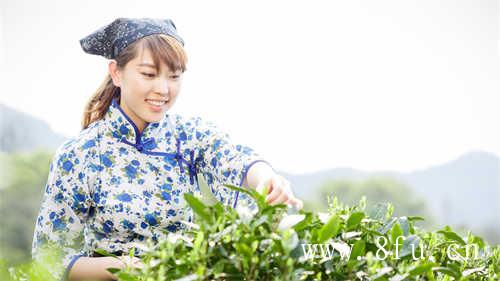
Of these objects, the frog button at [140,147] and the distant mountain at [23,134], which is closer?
the frog button at [140,147]

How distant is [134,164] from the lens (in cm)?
168

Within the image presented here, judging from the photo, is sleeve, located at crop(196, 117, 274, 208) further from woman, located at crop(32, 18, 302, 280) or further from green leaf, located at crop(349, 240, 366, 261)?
green leaf, located at crop(349, 240, 366, 261)

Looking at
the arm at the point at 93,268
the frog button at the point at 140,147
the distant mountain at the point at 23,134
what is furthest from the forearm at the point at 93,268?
the distant mountain at the point at 23,134

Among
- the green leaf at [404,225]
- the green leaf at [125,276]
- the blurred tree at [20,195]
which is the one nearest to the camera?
the green leaf at [125,276]

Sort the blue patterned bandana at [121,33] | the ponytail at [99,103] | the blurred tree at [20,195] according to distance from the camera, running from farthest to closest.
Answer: the blurred tree at [20,195]
the ponytail at [99,103]
the blue patterned bandana at [121,33]

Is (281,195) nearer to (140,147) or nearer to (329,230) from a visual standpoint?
(329,230)

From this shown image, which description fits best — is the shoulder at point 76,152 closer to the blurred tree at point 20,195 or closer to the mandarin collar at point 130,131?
the mandarin collar at point 130,131

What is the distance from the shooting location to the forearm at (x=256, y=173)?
1431 millimetres

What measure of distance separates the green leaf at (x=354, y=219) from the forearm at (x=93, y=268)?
60 cm

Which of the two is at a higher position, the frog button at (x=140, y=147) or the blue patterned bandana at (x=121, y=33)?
the blue patterned bandana at (x=121, y=33)

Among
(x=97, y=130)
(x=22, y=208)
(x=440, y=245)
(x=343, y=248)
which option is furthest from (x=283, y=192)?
(x=22, y=208)

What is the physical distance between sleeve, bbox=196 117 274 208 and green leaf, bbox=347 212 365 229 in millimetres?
484

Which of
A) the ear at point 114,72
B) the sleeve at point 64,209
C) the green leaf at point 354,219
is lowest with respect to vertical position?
the sleeve at point 64,209

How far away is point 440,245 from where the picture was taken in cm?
121
